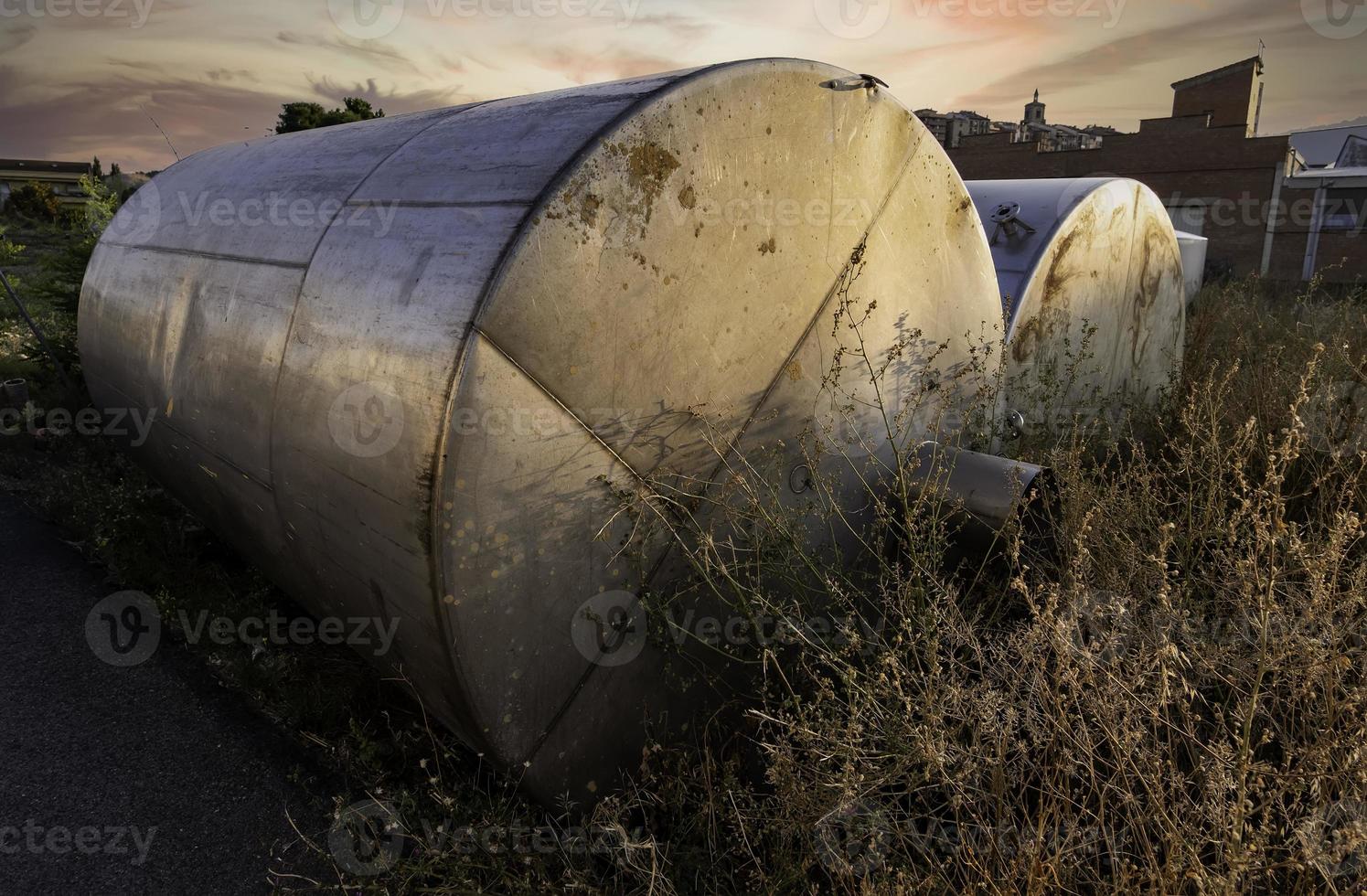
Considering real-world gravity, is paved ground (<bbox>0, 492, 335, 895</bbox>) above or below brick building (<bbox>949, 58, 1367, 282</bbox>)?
below

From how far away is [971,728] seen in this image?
108 inches

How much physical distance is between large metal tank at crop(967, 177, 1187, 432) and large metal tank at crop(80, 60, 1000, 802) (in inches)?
68.0

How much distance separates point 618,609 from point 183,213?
10.6 ft

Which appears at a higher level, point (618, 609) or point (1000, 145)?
point (1000, 145)

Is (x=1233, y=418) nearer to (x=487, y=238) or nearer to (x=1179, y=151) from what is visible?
(x=487, y=238)

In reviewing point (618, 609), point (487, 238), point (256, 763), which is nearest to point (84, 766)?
point (256, 763)

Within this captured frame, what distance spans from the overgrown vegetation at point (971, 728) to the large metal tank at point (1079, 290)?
95cm

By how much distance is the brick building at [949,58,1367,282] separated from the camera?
29.1 metres

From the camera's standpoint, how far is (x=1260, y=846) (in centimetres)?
177

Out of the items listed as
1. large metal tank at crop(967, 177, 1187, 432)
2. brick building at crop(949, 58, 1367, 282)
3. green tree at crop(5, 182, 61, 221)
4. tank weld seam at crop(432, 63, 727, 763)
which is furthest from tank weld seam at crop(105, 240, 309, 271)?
brick building at crop(949, 58, 1367, 282)

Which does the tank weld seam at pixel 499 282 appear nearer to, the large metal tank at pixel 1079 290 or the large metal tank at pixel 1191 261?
the large metal tank at pixel 1079 290

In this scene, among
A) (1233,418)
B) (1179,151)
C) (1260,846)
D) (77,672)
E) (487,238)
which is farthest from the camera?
(1179,151)

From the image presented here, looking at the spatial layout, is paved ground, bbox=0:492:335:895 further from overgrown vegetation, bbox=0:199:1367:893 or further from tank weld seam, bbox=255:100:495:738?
tank weld seam, bbox=255:100:495:738

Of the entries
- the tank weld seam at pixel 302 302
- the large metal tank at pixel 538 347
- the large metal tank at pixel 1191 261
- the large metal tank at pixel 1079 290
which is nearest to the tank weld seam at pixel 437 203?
the large metal tank at pixel 538 347
